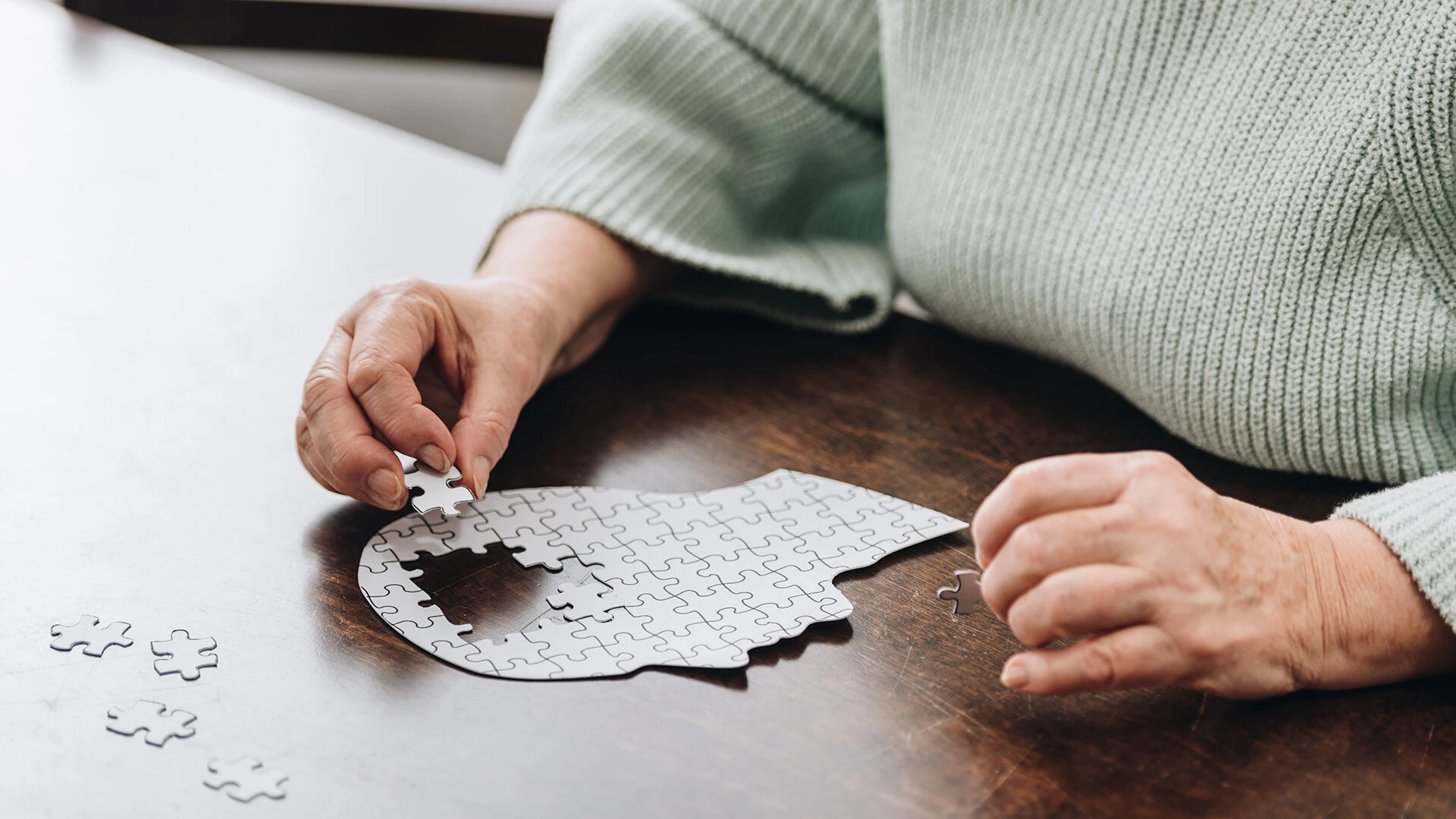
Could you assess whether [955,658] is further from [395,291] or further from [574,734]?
[395,291]

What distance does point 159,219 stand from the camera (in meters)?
1.24

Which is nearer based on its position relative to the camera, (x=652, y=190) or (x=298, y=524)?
(x=298, y=524)

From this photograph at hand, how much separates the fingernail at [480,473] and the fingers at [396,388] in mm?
17

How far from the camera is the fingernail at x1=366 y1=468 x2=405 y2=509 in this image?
744 mm

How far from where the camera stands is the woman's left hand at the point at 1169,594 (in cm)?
59

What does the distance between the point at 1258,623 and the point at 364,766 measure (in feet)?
1.52

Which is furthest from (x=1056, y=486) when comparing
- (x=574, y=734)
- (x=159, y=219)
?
(x=159, y=219)

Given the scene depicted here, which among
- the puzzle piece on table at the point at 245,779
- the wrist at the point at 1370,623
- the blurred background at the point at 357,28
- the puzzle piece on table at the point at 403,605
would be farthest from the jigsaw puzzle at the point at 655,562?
the blurred background at the point at 357,28

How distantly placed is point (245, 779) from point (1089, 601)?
42 cm

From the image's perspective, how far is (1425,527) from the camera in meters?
0.65

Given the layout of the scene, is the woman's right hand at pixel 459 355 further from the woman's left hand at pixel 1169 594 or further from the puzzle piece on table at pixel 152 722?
the woman's left hand at pixel 1169 594

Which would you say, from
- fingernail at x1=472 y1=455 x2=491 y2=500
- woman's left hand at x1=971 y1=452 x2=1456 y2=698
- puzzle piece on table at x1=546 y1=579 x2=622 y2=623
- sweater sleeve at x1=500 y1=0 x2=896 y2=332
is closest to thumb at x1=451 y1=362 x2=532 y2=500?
fingernail at x1=472 y1=455 x2=491 y2=500

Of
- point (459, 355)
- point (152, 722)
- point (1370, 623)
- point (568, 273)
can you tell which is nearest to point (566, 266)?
point (568, 273)

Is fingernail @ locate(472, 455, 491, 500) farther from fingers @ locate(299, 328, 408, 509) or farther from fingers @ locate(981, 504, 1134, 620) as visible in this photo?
fingers @ locate(981, 504, 1134, 620)
